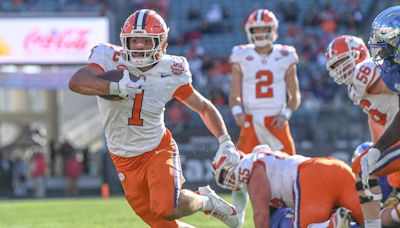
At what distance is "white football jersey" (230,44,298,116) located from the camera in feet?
27.2

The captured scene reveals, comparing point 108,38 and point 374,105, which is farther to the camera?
point 108,38

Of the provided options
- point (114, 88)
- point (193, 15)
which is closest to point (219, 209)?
point (114, 88)

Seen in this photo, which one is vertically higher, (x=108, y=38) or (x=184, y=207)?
(x=108, y=38)

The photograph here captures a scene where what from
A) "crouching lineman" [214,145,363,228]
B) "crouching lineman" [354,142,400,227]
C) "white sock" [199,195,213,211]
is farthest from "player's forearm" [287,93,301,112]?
"white sock" [199,195,213,211]

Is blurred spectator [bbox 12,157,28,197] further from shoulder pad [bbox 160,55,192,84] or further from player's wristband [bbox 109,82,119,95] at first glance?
player's wristband [bbox 109,82,119,95]

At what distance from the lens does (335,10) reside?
20.7 metres

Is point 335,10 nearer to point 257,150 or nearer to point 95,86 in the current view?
point 257,150

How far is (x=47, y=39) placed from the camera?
66.1ft

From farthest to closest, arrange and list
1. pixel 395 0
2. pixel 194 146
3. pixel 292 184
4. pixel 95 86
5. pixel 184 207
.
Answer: pixel 395 0 < pixel 194 146 < pixel 292 184 < pixel 184 207 < pixel 95 86

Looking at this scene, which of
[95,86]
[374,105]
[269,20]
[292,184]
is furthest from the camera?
[269,20]

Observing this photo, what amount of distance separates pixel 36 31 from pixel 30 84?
1.21 m

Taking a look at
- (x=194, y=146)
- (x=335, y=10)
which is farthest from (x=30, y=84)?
(x=335, y=10)

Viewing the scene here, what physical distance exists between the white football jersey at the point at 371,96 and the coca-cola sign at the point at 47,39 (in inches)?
550

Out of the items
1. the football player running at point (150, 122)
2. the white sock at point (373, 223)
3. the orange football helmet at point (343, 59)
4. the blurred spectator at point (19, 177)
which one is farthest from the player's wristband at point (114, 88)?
the blurred spectator at point (19, 177)
